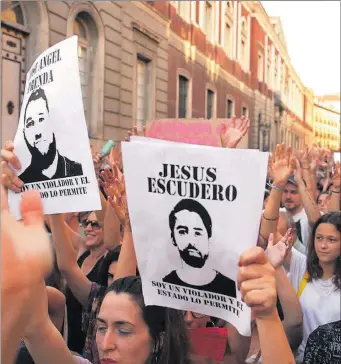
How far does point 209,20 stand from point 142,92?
7.43 meters

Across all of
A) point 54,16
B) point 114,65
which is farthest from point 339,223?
point 114,65

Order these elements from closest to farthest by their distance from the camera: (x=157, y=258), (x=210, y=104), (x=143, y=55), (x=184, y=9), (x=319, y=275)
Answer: (x=157, y=258), (x=319, y=275), (x=143, y=55), (x=184, y=9), (x=210, y=104)

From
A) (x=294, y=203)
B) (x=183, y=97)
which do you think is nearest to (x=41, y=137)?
(x=294, y=203)

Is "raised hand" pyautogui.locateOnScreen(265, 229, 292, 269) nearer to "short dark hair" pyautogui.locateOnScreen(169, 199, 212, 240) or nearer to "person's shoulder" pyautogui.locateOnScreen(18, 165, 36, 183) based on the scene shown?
"short dark hair" pyautogui.locateOnScreen(169, 199, 212, 240)

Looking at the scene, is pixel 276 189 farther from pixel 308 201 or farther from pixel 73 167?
pixel 308 201

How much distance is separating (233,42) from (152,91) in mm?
10918

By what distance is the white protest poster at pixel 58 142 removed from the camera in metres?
2.12

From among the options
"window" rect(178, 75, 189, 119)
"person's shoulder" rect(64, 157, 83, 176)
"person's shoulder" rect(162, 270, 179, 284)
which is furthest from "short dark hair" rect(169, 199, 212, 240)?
"window" rect(178, 75, 189, 119)

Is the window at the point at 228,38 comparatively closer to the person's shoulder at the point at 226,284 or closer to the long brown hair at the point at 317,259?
the long brown hair at the point at 317,259

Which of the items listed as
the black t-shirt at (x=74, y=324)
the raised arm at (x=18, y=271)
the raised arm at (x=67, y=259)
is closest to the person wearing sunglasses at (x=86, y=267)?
the black t-shirt at (x=74, y=324)

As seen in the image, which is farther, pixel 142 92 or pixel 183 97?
pixel 183 97

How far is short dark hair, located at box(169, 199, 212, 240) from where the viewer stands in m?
1.66

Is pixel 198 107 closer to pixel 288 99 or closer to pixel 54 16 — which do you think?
pixel 54 16

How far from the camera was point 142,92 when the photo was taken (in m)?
14.0
